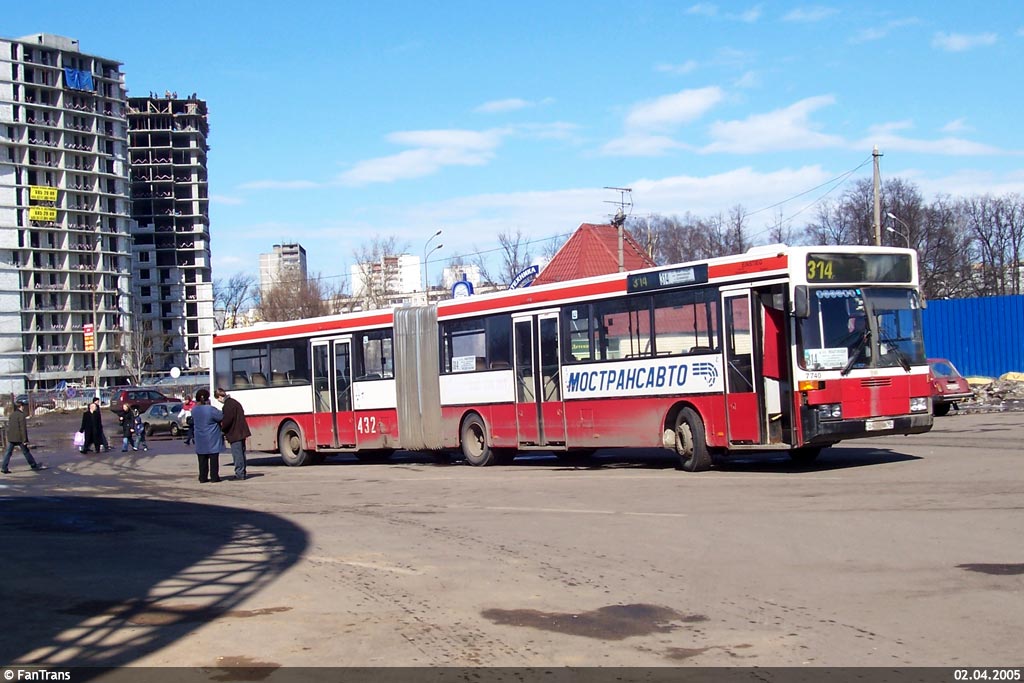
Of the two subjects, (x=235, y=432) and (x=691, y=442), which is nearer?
(x=691, y=442)

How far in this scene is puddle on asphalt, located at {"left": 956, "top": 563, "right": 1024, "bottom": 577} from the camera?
8408 millimetres

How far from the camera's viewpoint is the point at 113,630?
762 centimetres

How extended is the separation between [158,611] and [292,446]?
1762cm

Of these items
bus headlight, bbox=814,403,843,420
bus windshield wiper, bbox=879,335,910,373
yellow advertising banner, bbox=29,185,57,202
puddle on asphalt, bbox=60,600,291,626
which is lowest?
puddle on asphalt, bbox=60,600,291,626

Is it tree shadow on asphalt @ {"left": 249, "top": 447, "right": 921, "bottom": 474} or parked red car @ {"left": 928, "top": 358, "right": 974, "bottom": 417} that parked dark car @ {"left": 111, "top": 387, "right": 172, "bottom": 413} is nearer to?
tree shadow on asphalt @ {"left": 249, "top": 447, "right": 921, "bottom": 474}

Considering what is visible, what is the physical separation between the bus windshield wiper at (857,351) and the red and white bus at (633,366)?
0.03 metres

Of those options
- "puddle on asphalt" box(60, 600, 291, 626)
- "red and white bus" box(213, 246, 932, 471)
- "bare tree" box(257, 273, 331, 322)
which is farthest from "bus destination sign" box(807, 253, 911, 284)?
"bare tree" box(257, 273, 331, 322)

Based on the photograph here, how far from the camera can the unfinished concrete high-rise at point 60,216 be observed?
11488 cm

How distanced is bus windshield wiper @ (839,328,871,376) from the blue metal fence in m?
24.9

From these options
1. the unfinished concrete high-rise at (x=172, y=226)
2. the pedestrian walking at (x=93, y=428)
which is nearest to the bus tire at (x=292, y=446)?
the pedestrian walking at (x=93, y=428)

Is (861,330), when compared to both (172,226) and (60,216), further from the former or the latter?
(172,226)

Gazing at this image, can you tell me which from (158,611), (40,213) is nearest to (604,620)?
(158,611)

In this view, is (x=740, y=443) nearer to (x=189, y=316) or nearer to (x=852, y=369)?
(x=852, y=369)

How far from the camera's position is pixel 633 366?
18.3 m
